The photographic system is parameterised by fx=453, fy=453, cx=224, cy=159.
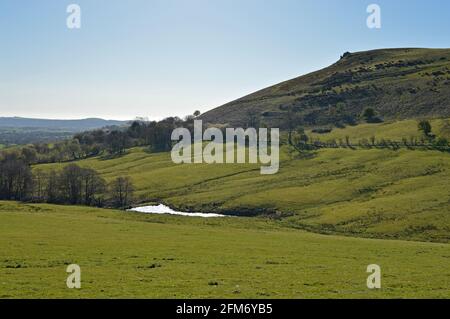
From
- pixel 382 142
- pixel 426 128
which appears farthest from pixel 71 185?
pixel 426 128

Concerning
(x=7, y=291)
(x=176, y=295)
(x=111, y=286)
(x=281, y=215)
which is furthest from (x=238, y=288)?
(x=281, y=215)

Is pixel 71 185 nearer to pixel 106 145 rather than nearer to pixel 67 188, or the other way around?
pixel 67 188


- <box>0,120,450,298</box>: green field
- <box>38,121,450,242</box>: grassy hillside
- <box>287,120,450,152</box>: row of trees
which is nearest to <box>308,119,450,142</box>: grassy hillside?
<box>38,121,450,242</box>: grassy hillside

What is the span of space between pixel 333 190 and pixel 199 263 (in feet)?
186

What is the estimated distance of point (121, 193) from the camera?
94.0 m

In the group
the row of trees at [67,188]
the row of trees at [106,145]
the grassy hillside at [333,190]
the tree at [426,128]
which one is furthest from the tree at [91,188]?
the tree at [426,128]

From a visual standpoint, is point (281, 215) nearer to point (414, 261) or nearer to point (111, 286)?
point (414, 261)

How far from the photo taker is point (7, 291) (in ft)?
72.7

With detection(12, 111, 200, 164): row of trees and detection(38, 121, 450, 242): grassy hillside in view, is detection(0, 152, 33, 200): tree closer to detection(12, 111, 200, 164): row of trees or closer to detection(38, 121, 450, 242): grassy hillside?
detection(38, 121, 450, 242): grassy hillside

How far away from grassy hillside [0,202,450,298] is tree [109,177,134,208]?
123 feet

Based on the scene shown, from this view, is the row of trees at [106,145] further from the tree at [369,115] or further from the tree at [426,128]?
the tree at [426,128]

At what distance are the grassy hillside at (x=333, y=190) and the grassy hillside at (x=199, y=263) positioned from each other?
737 inches

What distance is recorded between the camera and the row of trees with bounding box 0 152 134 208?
92562 mm

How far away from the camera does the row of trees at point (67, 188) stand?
3644 inches
